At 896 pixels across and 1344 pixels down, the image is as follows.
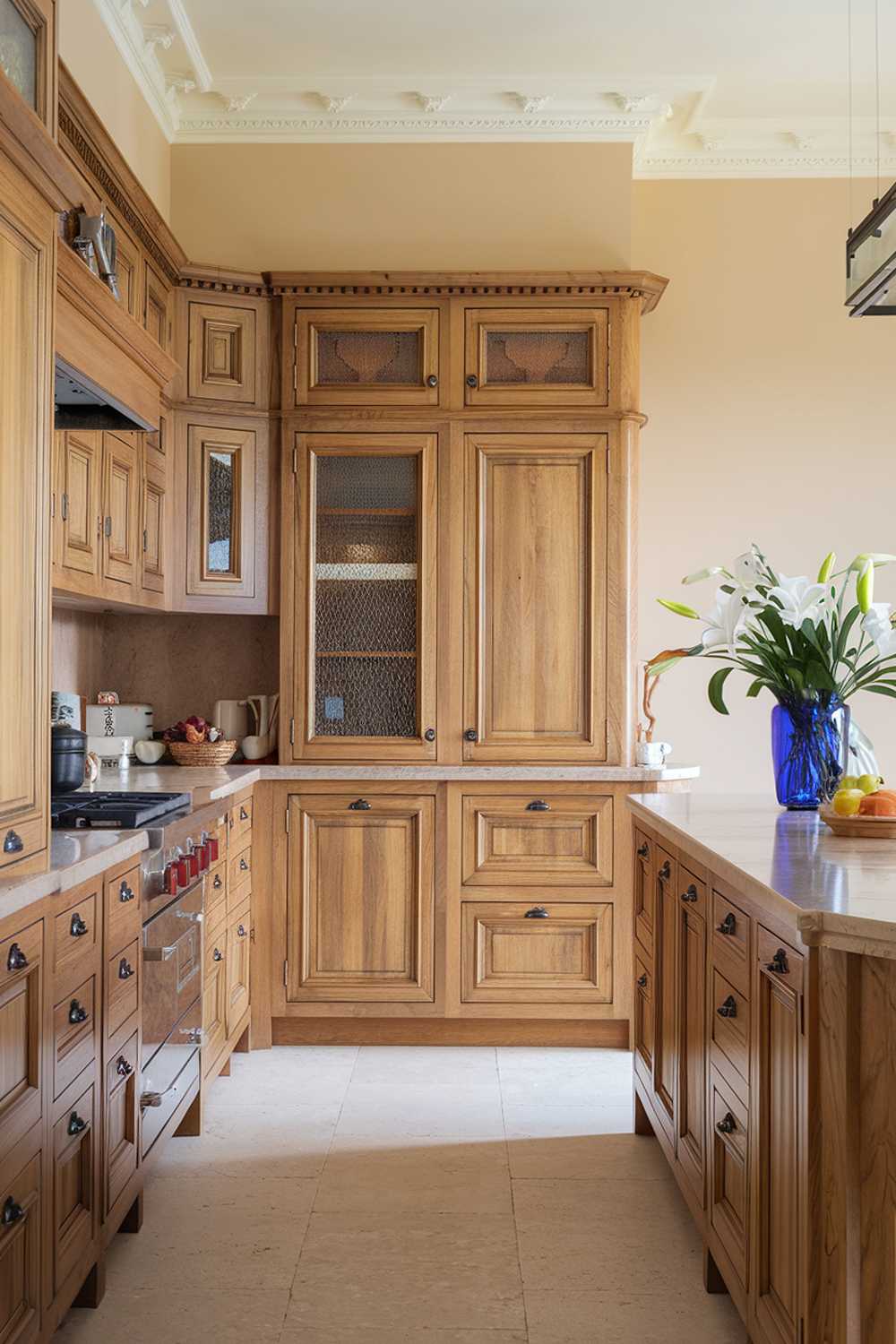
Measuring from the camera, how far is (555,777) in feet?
12.8

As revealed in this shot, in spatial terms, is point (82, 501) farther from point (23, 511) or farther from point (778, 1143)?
point (778, 1143)

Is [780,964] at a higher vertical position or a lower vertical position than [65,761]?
lower

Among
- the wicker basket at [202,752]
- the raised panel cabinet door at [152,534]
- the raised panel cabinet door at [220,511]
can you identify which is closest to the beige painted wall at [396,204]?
the raised panel cabinet door at [220,511]

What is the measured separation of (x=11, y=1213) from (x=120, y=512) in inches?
84.6

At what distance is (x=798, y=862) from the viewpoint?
1.96 metres

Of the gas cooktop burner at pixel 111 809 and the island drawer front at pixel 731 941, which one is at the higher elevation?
the gas cooktop burner at pixel 111 809

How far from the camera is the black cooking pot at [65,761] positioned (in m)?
2.71

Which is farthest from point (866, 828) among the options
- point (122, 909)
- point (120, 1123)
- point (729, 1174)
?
point (120, 1123)

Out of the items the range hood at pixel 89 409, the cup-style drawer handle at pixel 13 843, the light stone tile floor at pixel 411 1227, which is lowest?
the light stone tile floor at pixel 411 1227

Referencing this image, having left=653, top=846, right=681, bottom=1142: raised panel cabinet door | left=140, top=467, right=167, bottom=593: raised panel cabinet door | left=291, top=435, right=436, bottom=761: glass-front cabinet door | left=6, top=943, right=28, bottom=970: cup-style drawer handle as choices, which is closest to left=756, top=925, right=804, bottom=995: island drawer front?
left=653, top=846, right=681, bottom=1142: raised panel cabinet door

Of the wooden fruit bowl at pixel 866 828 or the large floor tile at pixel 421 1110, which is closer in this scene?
the wooden fruit bowl at pixel 866 828

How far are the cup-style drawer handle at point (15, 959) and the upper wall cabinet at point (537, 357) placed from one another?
2.68 m

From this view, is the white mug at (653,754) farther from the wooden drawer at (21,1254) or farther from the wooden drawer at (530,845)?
the wooden drawer at (21,1254)

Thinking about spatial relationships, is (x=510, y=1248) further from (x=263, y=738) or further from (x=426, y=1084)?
(x=263, y=738)
